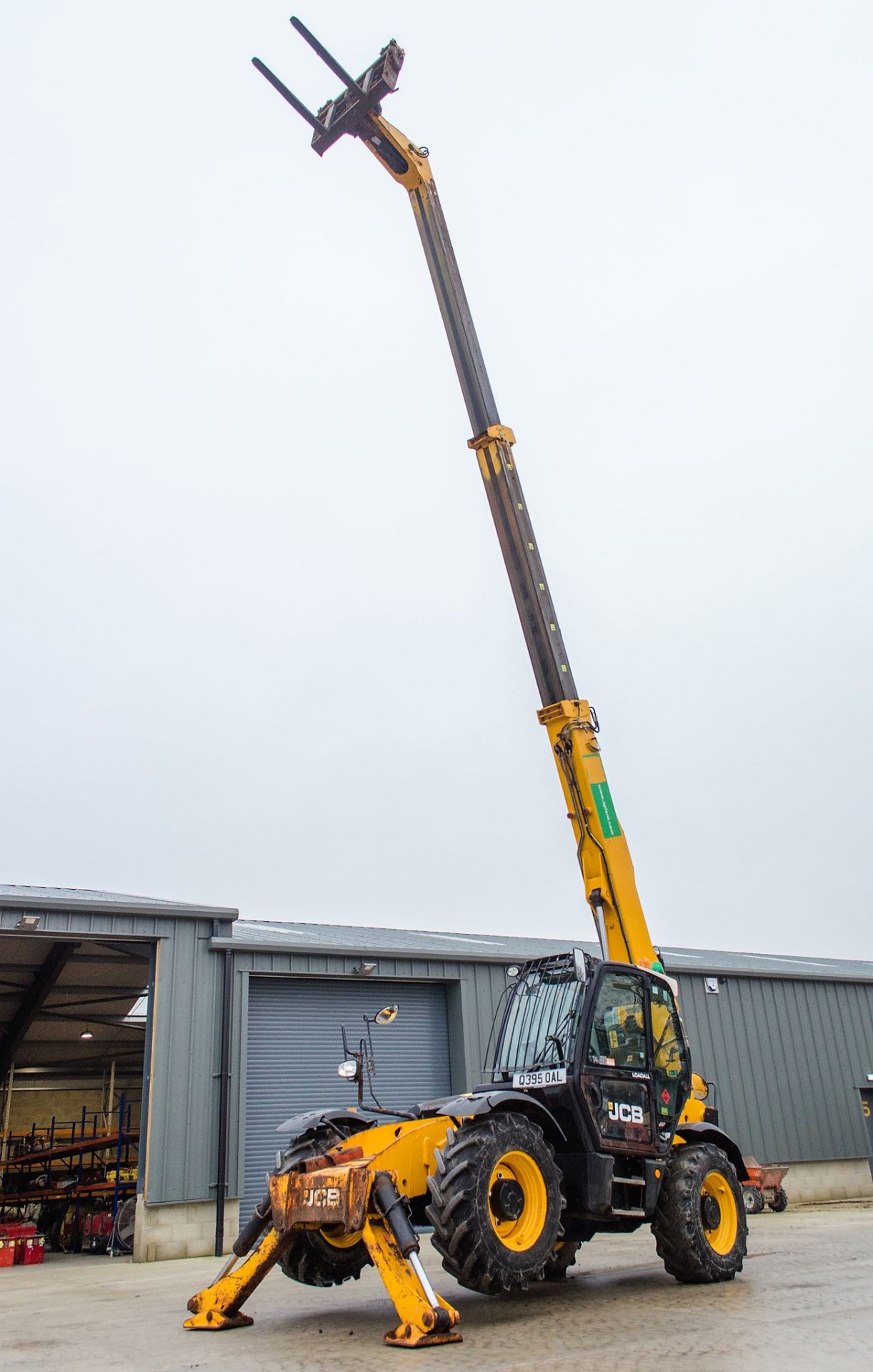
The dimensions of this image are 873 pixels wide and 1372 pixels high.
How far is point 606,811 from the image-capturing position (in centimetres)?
1048

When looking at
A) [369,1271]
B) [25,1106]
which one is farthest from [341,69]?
[25,1106]

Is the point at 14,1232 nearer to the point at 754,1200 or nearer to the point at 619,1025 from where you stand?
the point at 754,1200

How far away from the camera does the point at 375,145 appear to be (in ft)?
38.7

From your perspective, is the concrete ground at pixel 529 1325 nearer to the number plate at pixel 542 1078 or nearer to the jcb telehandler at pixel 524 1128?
the jcb telehandler at pixel 524 1128

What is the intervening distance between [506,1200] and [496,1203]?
9 cm

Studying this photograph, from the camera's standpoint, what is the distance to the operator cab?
8.47 m

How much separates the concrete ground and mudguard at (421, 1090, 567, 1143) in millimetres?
1273

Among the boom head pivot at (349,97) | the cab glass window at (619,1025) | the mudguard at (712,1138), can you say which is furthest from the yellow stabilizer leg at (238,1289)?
the boom head pivot at (349,97)

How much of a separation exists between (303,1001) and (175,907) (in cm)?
315

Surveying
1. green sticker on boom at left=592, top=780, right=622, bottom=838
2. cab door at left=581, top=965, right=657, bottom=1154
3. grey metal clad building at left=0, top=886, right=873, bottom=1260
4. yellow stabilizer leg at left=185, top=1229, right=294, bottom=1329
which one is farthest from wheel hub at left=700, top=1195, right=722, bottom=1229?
grey metal clad building at left=0, top=886, right=873, bottom=1260

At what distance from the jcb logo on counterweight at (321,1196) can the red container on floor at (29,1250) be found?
13687mm

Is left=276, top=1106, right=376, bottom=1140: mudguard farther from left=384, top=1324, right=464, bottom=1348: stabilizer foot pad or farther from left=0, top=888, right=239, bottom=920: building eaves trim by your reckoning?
left=0, top=888, right=239, bottom=920: building eaves trim

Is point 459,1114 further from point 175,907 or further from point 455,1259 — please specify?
point 175,907

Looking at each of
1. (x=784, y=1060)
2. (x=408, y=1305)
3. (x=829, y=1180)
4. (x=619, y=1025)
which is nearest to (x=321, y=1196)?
(x=408, y=1305)
